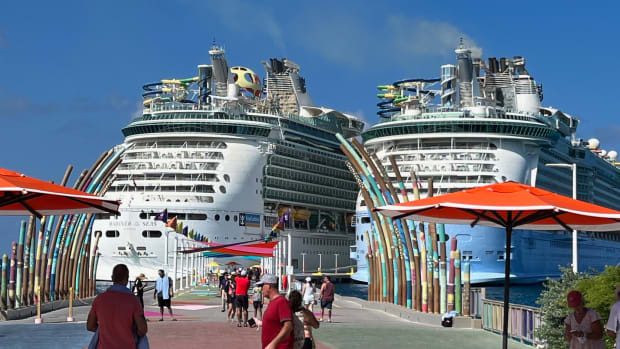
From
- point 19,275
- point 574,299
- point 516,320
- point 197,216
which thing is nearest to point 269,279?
point 574,299

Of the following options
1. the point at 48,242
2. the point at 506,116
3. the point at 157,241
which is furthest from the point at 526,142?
the point at 48,242

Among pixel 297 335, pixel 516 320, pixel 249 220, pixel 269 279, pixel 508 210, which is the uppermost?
pixel 249 220

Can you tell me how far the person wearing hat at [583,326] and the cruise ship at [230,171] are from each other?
5793cm

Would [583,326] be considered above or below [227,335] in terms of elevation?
above

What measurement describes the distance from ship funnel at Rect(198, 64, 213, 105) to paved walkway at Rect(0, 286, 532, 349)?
69563 mm

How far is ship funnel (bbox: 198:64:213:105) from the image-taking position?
9844cm

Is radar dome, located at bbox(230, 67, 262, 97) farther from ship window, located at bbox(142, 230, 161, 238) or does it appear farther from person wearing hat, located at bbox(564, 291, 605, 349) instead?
person wearing hat, located at bbox(564, 291, 605, 349)

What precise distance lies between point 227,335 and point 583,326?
1096 cm

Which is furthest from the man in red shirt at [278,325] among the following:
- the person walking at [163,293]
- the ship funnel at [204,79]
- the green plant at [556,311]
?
the ship funnel at [204,79]

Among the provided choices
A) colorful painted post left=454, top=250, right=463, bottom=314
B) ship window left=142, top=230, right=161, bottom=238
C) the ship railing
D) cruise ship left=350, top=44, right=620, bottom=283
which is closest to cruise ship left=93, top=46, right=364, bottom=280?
ship window left=142, top=230, right=161, bottom=238

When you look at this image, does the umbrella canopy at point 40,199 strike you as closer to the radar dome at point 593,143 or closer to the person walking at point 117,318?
the person walking at point 117,318

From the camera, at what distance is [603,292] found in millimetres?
15672

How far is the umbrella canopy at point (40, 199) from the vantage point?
12562 mm

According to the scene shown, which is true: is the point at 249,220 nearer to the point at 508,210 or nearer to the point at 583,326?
the point at 508,210
